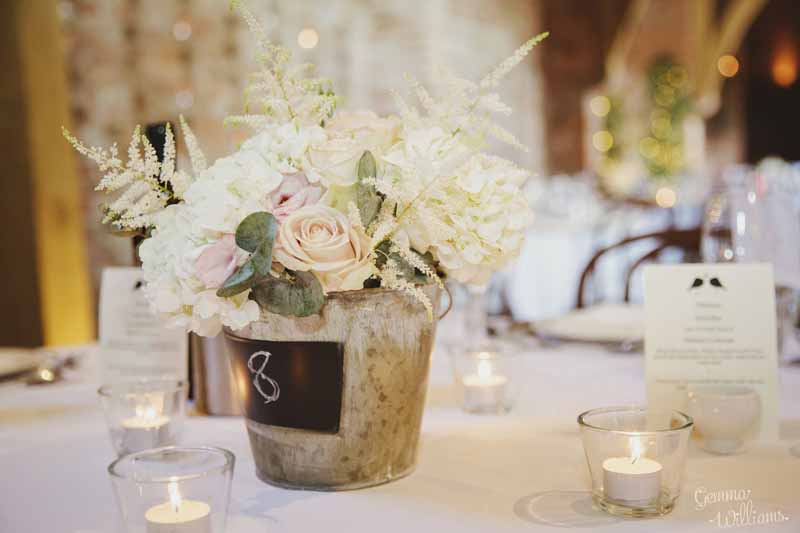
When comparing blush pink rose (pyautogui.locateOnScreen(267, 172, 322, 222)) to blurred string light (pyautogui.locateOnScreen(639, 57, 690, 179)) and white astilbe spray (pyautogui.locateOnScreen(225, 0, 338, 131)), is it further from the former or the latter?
blurred string light (pyautogui.locateOnScreen(639, 57, 690, 179))

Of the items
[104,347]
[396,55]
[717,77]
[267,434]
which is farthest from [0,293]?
[717,77]

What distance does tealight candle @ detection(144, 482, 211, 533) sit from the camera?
27.9 inches

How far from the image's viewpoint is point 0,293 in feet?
10.7

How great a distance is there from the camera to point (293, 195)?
83 cm

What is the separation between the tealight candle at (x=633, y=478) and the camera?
2.52 feet

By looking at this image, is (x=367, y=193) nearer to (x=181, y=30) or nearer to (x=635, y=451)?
(x=635, y=451)

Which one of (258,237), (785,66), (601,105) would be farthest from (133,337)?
(601,105)

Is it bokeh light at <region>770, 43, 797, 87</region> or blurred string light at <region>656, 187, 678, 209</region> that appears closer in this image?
blurred string light at <region>656, 187, 678, 209</region>

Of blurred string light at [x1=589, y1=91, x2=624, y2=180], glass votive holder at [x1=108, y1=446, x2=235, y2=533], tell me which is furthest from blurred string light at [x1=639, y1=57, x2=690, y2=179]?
glass votive holder at [x1=108, y1=446, x2=235, y2=533]

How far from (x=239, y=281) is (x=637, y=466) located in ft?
1.33

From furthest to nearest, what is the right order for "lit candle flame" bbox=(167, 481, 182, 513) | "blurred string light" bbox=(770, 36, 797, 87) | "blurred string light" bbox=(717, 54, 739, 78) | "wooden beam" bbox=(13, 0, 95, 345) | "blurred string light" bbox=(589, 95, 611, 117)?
"blurred string light" bbox=(589, 95, 611, 117) < "blurred string light" bbox=(717, 54, 739, 78) < "blurred string light" bbox=(770, 36, 797, 87) < "wooden beam" bbox=(13, 0, 95, 345) < "lit candle flame" bbox=(167, 481, 182, 513)

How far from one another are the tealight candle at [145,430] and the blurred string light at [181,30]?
3.32 m

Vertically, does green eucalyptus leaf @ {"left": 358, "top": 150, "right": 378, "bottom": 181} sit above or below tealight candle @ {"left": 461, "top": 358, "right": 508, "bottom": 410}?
above

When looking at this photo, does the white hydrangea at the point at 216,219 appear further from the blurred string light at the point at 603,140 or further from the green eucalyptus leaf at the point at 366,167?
the blurred string light at the point at 603,140
